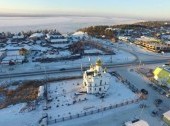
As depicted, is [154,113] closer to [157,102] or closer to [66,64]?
[157,102]

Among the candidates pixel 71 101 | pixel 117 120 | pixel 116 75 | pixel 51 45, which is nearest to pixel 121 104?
pixel 117 120

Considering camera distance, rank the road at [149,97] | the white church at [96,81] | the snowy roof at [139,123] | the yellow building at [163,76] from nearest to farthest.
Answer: the snowy roof at [139,123] < the road at [149,97] < the white church at [96,81] < the yellow building at [163,76]

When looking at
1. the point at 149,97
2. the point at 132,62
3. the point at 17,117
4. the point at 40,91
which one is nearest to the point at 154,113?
the point at 149,97

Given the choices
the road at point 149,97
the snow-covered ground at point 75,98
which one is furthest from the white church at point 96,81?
the road at point 149,97

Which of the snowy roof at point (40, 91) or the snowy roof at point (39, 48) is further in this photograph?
the snowy roof at point (39, 48)

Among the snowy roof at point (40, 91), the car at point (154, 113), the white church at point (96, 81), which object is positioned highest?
the white church at point (96, 81)

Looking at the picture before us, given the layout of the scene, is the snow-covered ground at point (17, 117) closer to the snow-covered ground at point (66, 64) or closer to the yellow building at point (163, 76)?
the snow-covered ground at point (66, 64)

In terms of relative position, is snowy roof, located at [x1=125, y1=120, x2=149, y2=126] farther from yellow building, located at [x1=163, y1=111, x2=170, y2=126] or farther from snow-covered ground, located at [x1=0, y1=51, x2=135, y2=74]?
snow-covered ground, located at [x1=0, y1=51, x2=135, y2=74]

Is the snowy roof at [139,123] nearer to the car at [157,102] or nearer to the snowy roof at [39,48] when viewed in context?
the car at [157,102]

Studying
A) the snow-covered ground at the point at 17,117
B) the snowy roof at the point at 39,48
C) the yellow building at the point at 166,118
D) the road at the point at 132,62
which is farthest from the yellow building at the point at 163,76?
the snowy roof at the point at 39,48

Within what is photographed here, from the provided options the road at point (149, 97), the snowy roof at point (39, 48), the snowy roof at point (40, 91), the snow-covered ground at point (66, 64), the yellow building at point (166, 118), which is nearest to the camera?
the yellow building at point (166, 118)

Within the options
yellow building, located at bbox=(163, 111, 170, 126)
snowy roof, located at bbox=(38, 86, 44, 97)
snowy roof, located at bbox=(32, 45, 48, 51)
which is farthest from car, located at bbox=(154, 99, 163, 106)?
snowy roof, located at bbox=(32, 45, 48, 51)

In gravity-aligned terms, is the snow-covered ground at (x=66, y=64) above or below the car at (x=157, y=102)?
above
